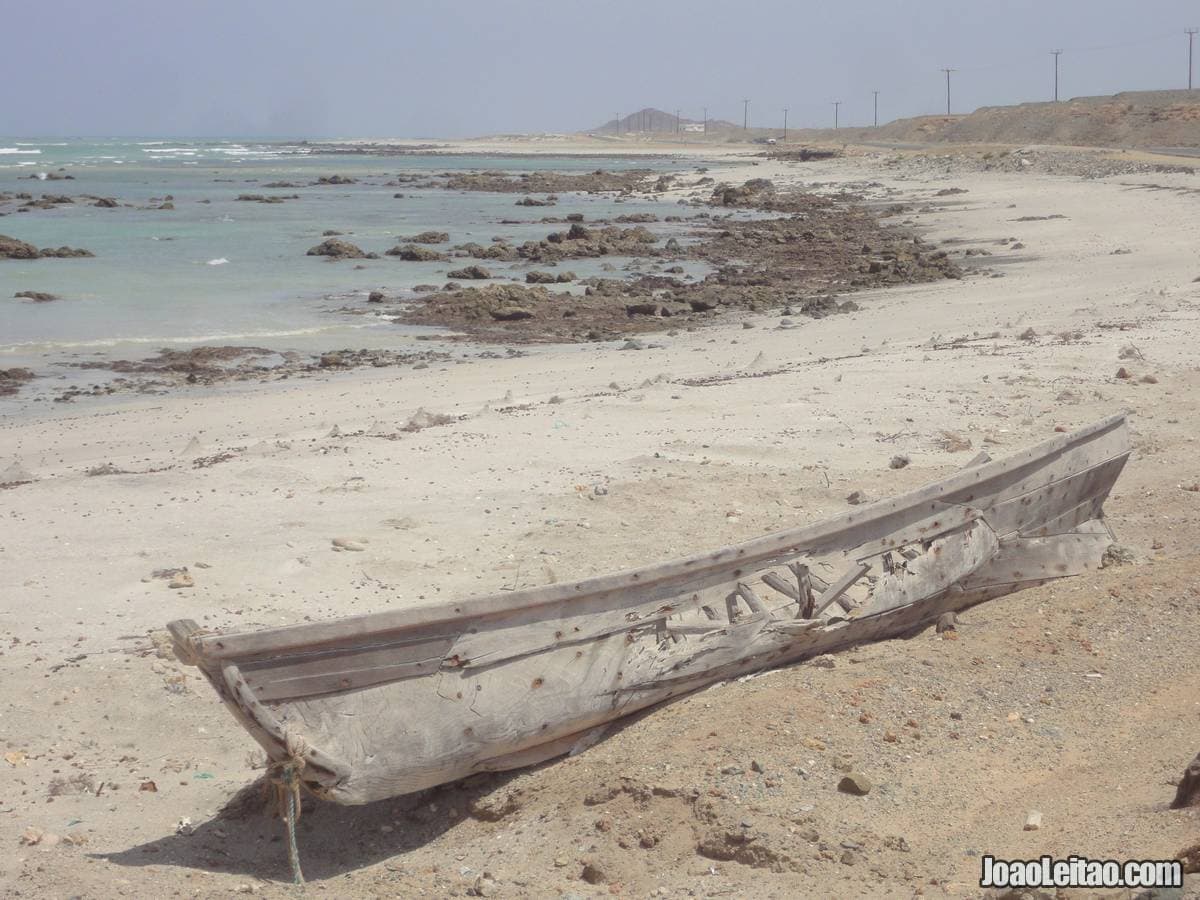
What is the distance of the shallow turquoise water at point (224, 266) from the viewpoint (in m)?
19.3

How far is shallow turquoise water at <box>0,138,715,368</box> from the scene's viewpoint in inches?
758

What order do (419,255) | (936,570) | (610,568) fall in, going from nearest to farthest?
(936,570) < (610,568) < (419,255)

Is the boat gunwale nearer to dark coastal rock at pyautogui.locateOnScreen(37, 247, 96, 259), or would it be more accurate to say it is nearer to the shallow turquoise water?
the shallow turquoise water

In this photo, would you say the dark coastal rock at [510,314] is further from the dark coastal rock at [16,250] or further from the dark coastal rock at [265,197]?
the dark coastal rock at [265,197]

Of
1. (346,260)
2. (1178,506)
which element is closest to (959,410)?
(1178,506)

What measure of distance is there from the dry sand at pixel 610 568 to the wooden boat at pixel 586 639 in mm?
224

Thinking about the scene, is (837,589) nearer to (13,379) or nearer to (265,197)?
(13,379)

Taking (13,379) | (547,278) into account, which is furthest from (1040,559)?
(547,278)

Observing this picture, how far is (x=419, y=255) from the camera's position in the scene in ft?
95.9

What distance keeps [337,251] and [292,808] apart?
26.5 metres

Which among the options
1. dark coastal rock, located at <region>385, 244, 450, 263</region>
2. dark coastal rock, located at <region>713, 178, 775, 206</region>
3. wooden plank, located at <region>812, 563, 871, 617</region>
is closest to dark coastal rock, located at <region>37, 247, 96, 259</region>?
dark coastal rock, located at <region>385, 244, 450, 263</region>

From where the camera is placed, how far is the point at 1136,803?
4090 millimetres

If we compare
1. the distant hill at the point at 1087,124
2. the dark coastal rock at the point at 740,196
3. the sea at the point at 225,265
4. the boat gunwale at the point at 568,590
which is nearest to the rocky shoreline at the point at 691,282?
the sea at the point at 225,265

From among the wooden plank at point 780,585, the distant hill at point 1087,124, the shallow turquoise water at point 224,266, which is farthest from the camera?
the distant hill at point 1087,124
